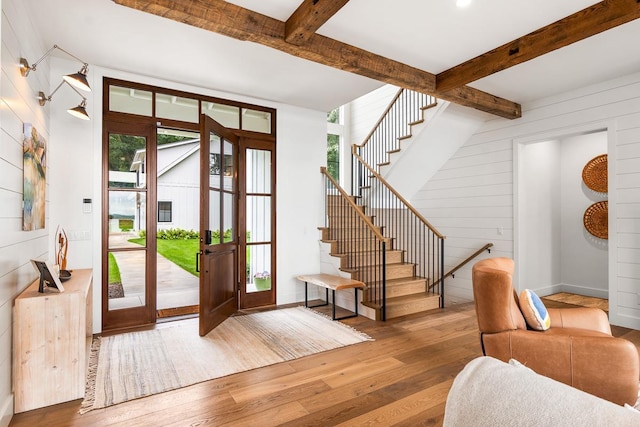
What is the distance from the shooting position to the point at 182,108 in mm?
4375

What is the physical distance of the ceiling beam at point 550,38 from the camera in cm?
267

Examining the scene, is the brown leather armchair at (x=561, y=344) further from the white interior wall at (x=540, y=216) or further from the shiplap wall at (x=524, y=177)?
the white interior wall at (x=540, y=216)

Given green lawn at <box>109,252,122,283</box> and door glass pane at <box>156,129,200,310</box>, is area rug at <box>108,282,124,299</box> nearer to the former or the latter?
green lawn at <box>109,252,122,283</box>

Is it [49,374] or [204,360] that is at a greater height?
[49,374]

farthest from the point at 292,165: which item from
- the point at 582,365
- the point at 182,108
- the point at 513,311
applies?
the point at 582,365

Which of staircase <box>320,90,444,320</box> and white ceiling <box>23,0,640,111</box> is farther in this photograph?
staircase <box>320,90,444,320</box>

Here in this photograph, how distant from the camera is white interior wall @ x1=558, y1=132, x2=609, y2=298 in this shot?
563 cm

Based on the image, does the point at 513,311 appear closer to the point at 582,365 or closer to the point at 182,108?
the point at 582,365

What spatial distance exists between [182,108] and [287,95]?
1361 millimetres

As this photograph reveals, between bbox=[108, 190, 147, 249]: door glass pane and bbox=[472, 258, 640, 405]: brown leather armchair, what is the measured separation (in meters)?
3.54

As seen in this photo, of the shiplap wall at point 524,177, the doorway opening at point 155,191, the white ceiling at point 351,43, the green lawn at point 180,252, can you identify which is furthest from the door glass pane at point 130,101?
the shiplap wall at point 524,177

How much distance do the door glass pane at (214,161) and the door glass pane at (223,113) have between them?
2.31ft

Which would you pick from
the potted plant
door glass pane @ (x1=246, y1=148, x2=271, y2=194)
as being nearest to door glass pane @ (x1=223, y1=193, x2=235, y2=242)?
door glass pane @ (x1=246, y1=148, x2=271, y2=194)

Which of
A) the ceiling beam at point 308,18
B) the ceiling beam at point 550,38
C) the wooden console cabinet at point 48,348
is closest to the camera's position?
the wooden console cabinet at point 48,348
